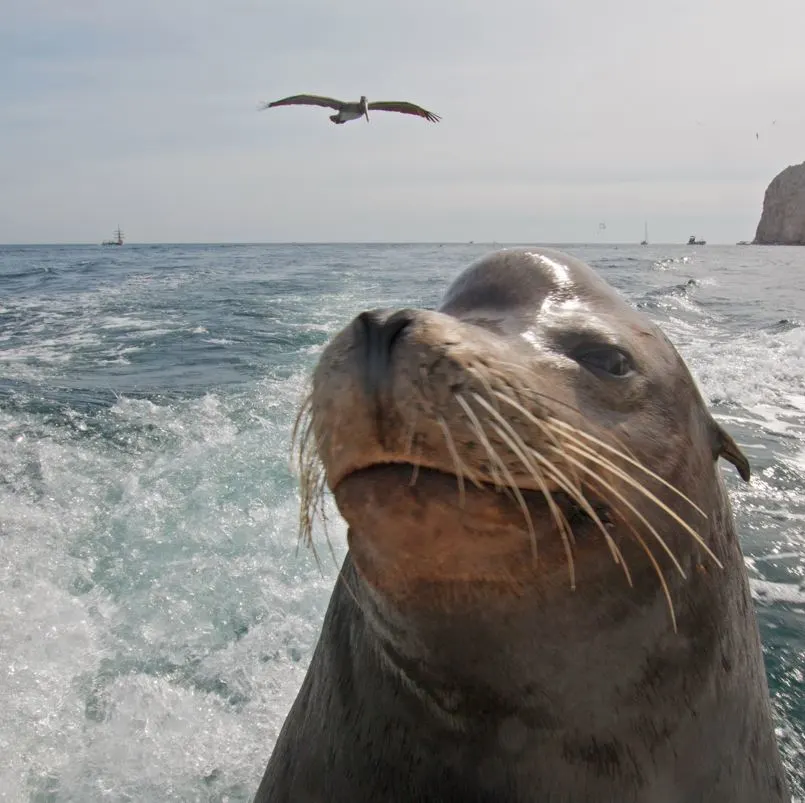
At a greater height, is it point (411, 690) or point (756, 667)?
point (411, 690)

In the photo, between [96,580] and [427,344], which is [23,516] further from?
[427,344]

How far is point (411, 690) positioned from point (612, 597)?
0.46m

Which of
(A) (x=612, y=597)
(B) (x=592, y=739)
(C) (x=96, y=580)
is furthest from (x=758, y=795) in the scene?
(C) (x=96, y=580)

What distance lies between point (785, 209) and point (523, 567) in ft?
343

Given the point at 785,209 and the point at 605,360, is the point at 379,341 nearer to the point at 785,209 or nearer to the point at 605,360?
the point at 605,360

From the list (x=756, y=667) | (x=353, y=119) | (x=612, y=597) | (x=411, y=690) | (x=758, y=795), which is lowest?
(x=758, y=795)

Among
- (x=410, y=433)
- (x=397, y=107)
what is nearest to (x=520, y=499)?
(x=410, y=433)

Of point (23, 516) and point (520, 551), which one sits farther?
point (23, 516)

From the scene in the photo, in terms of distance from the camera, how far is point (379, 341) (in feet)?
4.70

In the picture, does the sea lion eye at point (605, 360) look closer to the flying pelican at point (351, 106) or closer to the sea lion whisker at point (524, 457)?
the sea lion whisker at point (524, 457)

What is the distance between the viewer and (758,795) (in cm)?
207

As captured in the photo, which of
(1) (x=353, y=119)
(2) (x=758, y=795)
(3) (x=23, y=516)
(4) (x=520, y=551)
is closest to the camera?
(4) (x=520, y=551)

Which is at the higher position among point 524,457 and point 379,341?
point 379,341

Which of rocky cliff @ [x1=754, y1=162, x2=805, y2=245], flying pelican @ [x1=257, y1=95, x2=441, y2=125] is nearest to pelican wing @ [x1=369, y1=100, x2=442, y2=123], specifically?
flying pelican @ [x1=257, y1=95, x2=441, y2=125]
